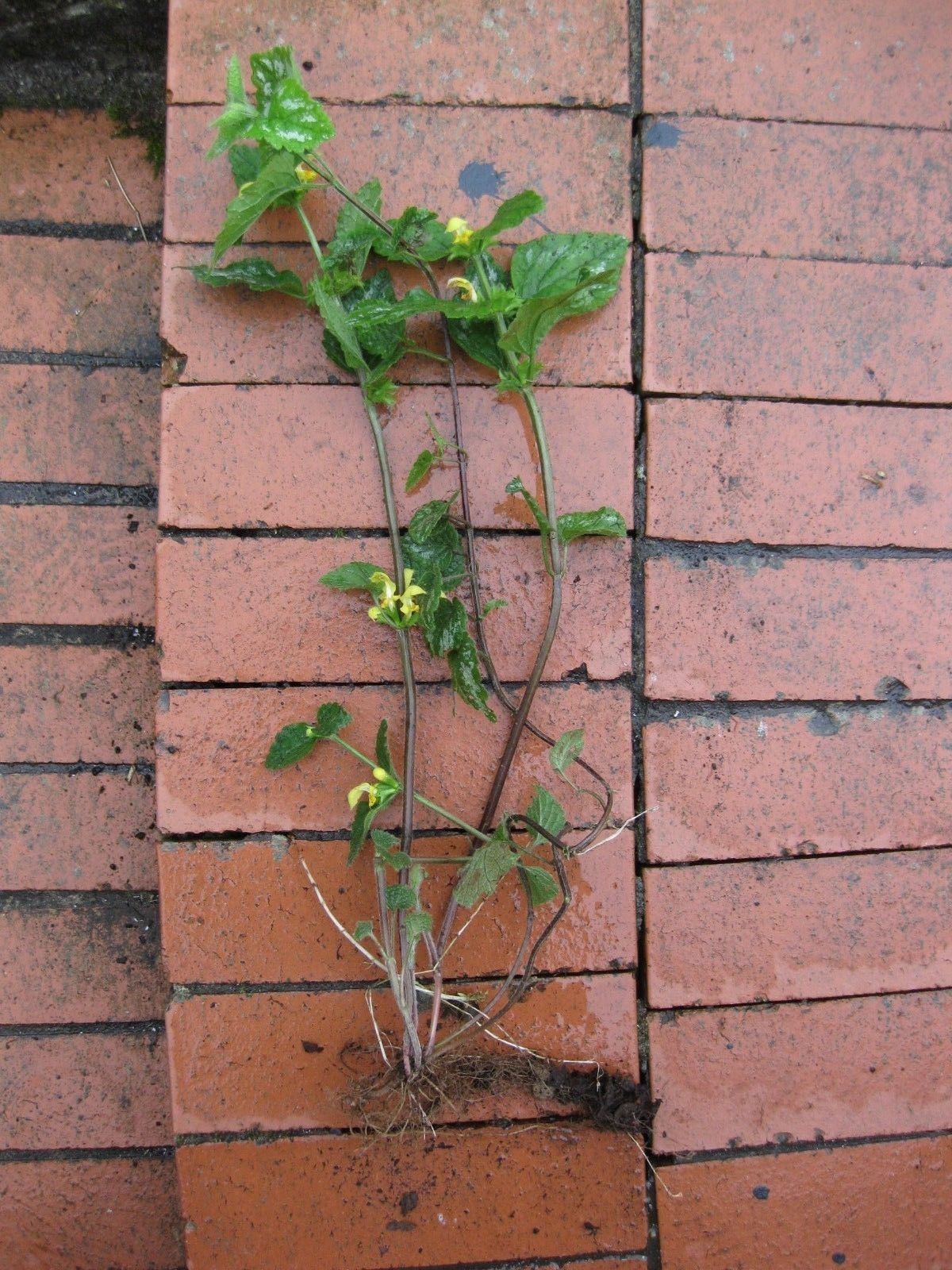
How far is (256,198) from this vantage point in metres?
→ 0.76

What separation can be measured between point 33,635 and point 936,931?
99cm

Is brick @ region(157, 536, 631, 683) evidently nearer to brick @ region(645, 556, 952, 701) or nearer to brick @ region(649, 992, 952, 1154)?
brick @ region(645, 556, 952, 701)

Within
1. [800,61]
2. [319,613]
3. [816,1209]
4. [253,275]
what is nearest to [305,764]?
[319,613]

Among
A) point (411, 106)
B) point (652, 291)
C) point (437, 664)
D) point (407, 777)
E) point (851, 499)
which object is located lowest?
point (407, 777)

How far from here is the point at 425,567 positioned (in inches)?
32.6

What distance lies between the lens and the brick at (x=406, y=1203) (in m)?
0.84

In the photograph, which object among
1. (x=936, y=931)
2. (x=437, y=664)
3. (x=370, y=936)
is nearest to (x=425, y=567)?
(x=437, y=664)

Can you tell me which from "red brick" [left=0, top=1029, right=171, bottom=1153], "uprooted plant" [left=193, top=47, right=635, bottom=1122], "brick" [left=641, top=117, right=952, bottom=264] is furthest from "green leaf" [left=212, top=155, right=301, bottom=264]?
"red brick" [left=0, top=1029, right=171, bottom=1153]

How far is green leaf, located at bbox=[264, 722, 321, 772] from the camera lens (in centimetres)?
81

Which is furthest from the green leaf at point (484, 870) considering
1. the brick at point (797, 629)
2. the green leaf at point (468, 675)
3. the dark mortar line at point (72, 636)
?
the dark mortar line at point (72, 636)

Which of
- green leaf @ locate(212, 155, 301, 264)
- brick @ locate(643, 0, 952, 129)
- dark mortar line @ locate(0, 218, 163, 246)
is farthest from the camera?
dark mortar line @ locate(0, 218, 163, 246)

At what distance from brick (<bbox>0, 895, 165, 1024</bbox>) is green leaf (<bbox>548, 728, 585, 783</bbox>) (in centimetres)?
49

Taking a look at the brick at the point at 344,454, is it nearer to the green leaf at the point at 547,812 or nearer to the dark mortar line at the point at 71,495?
the dark mortar line at the point at 71,495

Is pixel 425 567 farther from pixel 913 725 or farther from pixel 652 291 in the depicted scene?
pixel 913 725
